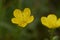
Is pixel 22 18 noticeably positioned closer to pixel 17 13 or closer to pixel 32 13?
pixel 17 13

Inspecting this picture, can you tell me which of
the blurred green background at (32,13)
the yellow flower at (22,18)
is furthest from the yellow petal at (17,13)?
the blurred green background at (32,13)

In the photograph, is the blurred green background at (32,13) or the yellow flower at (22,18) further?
the blurred green background at (32,13)

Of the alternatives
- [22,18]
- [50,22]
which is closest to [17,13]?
[22,18]

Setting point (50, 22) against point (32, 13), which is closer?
point (50, 22)

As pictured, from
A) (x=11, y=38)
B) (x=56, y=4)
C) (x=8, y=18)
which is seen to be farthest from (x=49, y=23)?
(x=56, y=4)

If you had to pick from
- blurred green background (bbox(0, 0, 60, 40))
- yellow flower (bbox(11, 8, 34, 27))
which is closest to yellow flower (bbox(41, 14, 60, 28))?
yellow flower (bbox(11, 8, 34, 27))

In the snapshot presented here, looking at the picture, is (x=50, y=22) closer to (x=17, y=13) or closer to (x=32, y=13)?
(x=17, y=13)

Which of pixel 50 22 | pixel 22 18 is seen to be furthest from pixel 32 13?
pixel 50 22

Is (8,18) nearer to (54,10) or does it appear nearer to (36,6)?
(36,6)

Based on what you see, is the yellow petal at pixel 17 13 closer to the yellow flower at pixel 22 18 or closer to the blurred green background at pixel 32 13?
the yellow flower at pixel 22 18

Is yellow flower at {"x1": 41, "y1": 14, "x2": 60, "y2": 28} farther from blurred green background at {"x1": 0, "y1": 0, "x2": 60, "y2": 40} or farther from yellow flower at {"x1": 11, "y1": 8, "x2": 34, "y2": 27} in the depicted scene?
blurred green background at {"x1": 0, "y1": 0, "x2": 60, "y2": 40}
